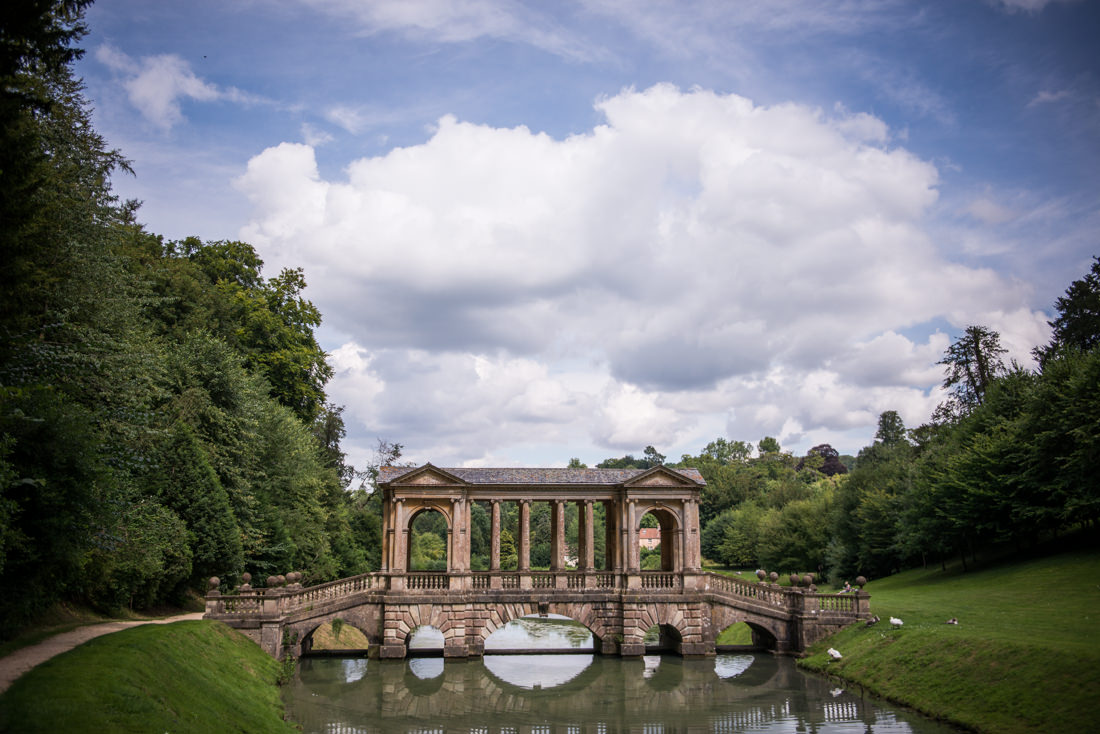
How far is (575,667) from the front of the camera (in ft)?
114

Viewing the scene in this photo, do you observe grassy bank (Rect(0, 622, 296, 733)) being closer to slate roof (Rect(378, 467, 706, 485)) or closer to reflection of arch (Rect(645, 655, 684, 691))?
slate roof (Rect(378, 467, 706, 485))

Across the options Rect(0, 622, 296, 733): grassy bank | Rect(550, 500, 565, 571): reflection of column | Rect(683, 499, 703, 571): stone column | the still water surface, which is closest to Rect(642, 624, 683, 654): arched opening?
the still water surface

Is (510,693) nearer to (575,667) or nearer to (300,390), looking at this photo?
(575,667)

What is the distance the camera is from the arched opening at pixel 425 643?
36.9 m

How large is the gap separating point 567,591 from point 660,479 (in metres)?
7.14

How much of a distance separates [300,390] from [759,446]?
398ft

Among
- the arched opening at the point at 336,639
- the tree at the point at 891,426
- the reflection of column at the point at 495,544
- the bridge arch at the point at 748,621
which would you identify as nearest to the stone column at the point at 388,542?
the reflection of column at the point at 495,544

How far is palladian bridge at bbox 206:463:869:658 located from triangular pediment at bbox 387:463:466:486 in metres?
0.05

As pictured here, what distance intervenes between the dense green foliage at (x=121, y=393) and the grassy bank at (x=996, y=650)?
976 inches

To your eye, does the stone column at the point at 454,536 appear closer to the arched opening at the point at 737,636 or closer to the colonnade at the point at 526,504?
the colonnade at the point at 526,504

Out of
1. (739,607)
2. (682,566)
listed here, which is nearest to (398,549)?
(682,566)

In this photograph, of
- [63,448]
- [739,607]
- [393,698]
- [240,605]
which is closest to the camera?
[63,448]

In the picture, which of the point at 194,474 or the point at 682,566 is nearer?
the point at 194,474

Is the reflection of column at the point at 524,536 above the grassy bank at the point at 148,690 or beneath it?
above
